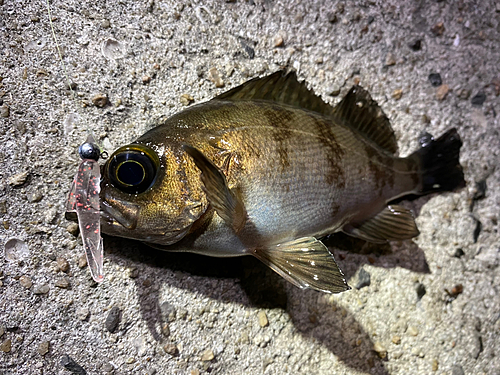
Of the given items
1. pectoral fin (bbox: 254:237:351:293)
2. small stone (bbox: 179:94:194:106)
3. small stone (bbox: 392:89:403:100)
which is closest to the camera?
pectoral fin (bbox: 254:237:351:293)

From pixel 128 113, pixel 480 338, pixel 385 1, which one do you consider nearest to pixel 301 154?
pixel 128 113

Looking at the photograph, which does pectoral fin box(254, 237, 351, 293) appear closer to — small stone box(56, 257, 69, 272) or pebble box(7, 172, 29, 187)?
small stone box(56, 257, 69, 272)

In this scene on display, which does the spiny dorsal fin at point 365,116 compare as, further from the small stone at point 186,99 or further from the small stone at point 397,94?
the small stone at point 186,99

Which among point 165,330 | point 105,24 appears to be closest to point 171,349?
point 165,330

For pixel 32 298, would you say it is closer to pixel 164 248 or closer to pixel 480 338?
pixel 164 248

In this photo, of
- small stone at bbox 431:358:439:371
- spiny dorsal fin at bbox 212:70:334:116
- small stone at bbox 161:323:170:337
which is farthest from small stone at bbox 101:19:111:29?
small stone at bbox 431:358:439:371

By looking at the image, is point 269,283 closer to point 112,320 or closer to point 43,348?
point 112,320
